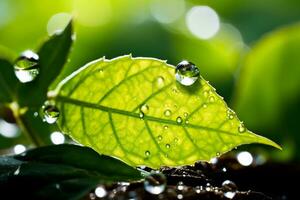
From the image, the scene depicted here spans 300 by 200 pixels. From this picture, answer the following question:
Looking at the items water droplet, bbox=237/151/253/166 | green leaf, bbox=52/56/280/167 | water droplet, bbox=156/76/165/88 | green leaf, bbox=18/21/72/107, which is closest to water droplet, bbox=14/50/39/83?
green leaf, bbox=18/21/72/107

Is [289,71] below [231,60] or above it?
below

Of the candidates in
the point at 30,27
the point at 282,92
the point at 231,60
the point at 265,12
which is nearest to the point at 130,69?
the point at 282,92

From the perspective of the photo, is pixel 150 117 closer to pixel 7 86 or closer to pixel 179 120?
pixel 179 120

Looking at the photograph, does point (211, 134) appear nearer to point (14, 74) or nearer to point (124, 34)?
point (14, 74)

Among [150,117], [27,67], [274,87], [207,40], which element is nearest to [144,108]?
[150,117]

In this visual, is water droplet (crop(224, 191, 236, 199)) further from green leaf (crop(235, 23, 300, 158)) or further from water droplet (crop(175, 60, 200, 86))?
green leaf (crop(235, 23, 300, 158))
